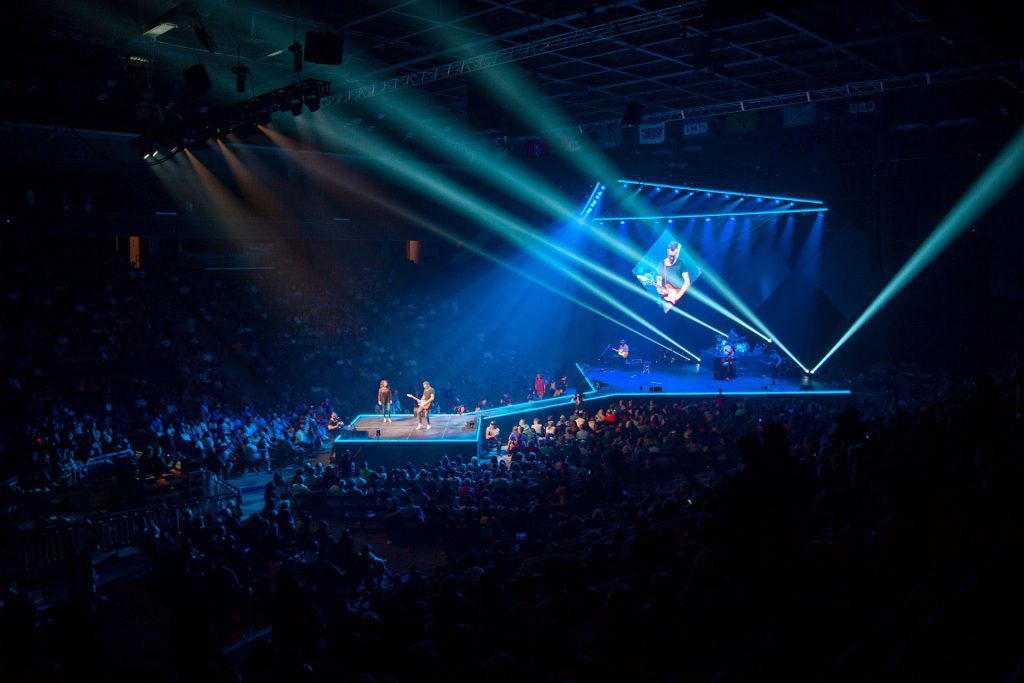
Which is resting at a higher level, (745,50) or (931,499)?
(745,50)

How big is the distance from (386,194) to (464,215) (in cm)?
307

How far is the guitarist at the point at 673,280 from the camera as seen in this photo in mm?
24328

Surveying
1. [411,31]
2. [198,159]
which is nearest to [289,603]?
[411,31]

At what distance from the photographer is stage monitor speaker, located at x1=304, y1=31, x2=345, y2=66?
37.0 feet

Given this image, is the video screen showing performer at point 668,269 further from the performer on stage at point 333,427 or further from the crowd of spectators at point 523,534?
the performer on stage at point 333,427

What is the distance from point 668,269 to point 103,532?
→ 61.0 ft

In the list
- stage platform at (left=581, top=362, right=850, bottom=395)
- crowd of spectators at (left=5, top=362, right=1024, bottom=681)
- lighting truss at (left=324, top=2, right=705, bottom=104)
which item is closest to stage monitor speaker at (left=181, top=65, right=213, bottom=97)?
lighting truss at (left=324, top=2, right=705, bottom=104)

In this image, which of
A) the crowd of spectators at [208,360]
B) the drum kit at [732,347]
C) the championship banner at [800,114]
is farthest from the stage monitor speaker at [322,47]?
the drum kit at [732,347]

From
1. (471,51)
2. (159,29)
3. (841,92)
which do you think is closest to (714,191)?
(841,92)

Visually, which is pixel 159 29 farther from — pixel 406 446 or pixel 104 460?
pixel 406 446

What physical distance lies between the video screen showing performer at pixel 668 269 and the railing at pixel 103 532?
1644cm

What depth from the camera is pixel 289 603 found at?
17.6 feet

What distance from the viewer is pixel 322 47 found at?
11.4 meters

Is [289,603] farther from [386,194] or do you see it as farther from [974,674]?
[386,194]
